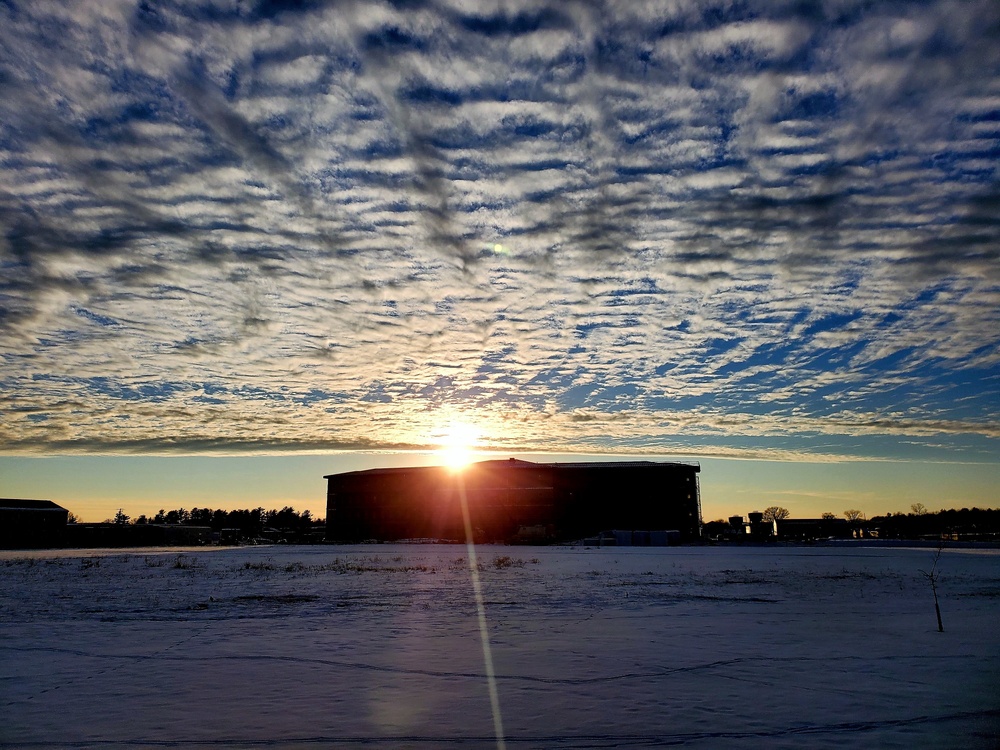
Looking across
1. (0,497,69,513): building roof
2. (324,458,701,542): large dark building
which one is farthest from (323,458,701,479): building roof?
(0,497,69,513): building roof

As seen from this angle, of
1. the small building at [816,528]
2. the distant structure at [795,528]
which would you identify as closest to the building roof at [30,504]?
the distant structure at [795,528]

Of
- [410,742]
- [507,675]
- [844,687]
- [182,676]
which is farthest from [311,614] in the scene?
[844,687]

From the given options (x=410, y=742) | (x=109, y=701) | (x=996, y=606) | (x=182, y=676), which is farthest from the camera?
(x=996, y=606)

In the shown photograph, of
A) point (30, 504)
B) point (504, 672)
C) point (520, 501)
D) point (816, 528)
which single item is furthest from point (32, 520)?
point (816, 528)

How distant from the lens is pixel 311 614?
1395cm

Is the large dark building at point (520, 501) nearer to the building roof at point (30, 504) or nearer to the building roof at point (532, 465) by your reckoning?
the building roof at point (532, 465)

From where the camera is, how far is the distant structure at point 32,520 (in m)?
98.6

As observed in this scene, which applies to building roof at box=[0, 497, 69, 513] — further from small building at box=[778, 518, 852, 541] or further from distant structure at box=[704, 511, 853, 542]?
small building at box=[778, 518, 852, 541]

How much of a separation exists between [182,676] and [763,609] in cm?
1122

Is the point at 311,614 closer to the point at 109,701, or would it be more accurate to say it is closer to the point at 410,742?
the point at 109,701

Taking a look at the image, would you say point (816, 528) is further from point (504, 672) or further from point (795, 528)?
point (504, 672)

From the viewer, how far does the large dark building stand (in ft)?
288

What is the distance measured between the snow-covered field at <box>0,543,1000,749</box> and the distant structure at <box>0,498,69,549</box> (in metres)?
→ 97.7

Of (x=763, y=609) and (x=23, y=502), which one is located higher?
(x=23, y=502)
